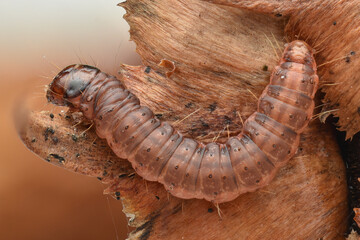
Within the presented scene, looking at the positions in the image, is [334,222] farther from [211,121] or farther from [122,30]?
[122,30]

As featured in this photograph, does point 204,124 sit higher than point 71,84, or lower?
lower

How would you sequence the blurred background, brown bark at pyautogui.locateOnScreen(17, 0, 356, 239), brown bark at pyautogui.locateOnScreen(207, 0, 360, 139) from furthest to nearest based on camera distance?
the blurred background
brown bark at pyautogui.locateOnScreen(17, 0, 356, 239)
brown bark at pyautogui.locateOnScreen(207, 0, 360, 139)

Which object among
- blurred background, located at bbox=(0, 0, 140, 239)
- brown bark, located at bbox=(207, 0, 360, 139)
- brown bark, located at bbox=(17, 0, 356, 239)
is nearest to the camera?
brown bark, located at bbox=(207, 0, 360, 139)

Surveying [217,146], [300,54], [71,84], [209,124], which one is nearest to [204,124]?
[209,124]

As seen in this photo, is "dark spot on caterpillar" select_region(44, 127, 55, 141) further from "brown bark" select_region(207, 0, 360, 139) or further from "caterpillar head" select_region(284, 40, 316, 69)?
"caterpillar head" select_region(284, 40, 316, 69)

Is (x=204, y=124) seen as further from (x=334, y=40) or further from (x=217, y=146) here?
(x=334, y=40)

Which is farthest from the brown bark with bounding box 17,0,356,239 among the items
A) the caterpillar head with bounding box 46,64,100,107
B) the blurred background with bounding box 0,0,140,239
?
the blurred background with bounding box 0,0,140,239

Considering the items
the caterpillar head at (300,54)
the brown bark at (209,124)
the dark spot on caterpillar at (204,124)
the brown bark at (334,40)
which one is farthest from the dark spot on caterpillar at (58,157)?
the caterpillar head at (300,54)
